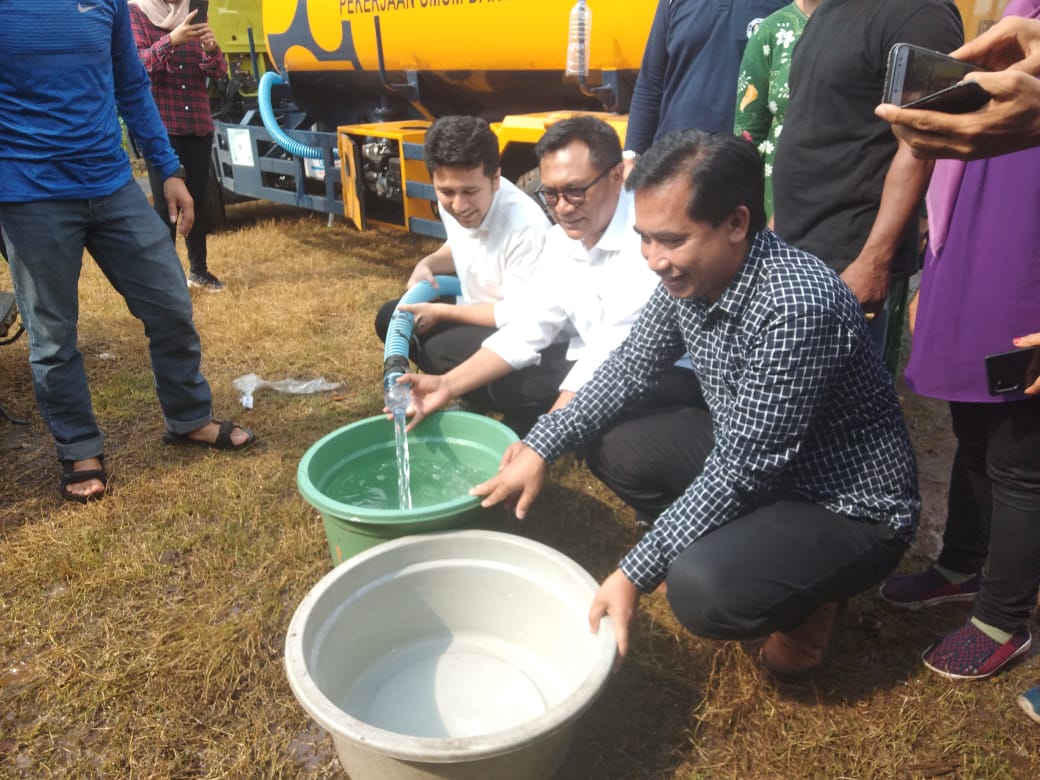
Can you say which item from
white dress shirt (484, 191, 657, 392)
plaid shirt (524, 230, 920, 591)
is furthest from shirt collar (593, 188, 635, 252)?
plaid shirt (524, 230, 920, 591)

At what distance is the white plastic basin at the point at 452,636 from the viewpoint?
1.55m

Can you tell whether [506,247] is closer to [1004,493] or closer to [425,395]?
[425,395]

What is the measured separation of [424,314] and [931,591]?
177cm

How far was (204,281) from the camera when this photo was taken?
4816mm

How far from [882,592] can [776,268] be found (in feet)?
3.63

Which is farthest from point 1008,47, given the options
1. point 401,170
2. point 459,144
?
point 401,170

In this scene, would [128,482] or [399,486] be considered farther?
[128,482]

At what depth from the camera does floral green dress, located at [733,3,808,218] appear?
7.13 feet

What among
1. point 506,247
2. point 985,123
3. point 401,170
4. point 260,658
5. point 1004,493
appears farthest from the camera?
point 401,170

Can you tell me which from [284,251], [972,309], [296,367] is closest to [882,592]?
[972,309]

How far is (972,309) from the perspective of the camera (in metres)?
1.58

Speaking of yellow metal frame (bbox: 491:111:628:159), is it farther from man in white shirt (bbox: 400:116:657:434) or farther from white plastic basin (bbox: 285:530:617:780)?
white plastic basin (bbox: 285:530:617:780)

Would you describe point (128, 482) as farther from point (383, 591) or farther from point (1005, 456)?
point (1005, 456)

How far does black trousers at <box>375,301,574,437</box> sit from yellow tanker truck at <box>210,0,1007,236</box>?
136cm
